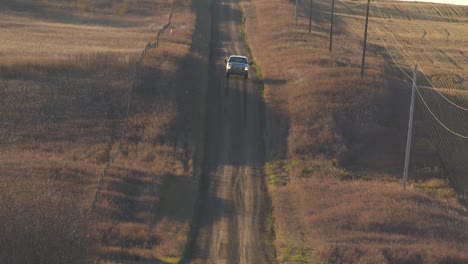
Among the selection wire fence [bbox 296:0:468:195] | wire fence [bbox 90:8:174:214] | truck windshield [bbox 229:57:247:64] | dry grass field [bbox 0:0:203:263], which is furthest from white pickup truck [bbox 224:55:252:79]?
wire fence [bbox 296:0:468:195]

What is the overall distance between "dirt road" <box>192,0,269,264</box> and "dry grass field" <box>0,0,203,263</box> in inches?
40.1

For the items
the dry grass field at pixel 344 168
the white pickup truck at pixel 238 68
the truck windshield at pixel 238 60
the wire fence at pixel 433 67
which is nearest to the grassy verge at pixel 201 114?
the white pickup truck at pixel 238 68

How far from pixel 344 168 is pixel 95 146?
38.2 ft

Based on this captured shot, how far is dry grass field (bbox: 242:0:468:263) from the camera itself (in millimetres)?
25141

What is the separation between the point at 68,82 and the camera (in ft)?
151

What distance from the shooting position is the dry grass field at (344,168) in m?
25.1

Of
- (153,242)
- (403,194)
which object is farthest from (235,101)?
(153,242)

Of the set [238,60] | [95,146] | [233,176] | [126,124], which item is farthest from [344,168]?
[238,60]

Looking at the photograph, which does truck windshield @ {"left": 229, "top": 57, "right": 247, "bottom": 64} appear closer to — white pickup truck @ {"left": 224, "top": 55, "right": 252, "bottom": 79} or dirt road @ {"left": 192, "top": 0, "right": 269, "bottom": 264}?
white pickup truck @ {"left": 224, "top": 55, "right": 252, "bottom": 79}

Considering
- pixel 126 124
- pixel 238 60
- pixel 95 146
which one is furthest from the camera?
pixel 238 60

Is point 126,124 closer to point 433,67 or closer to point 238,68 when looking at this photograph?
point 238,68

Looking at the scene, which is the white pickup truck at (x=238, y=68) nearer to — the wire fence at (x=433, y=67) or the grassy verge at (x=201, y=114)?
the grassy verge at (x=201, y=114)

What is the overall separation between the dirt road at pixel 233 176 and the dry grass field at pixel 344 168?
737 mm

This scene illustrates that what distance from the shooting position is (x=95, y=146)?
35.5m
